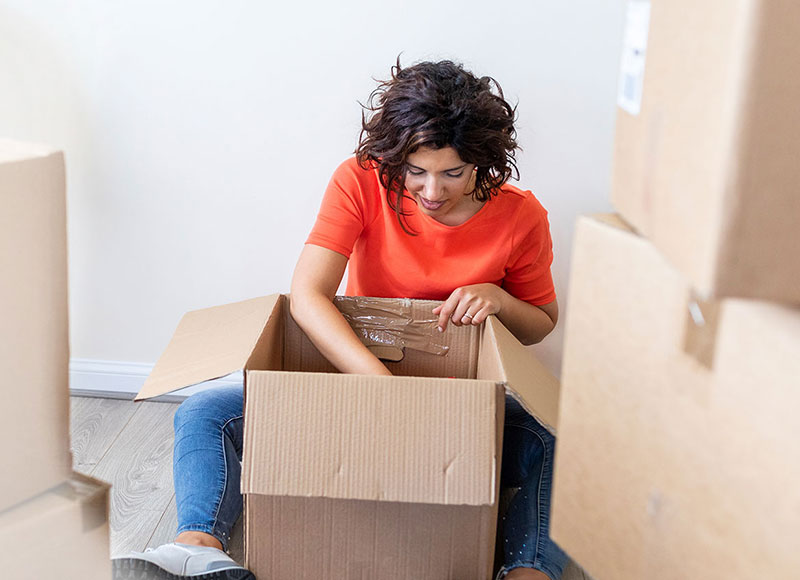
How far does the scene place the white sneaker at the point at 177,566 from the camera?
1.00 meters

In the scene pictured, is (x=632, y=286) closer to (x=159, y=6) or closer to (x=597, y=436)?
(x=597, y=436)

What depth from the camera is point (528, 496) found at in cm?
119

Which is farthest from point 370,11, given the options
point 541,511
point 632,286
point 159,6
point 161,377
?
point 632,286

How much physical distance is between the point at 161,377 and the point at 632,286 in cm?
65

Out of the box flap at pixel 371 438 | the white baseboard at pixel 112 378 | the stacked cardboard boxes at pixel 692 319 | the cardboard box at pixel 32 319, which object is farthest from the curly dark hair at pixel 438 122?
the white baseboard at pixel 112 378

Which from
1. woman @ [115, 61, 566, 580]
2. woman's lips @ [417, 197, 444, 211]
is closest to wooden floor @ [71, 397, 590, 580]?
woman @ [115, 61, 566, 580]

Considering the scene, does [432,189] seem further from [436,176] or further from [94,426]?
[94,426]

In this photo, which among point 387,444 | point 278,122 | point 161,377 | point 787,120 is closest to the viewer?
point 787,120

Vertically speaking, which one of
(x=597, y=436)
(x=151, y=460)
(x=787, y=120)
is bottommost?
(x=151, y=460)

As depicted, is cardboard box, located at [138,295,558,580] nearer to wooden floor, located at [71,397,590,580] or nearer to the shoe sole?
the shoe sole

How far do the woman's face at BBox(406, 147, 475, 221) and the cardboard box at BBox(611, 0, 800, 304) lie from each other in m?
0.66

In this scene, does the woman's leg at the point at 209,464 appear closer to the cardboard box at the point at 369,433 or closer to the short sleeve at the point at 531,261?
the cardboard box at the point at 369,433

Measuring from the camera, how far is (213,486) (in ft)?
3.93

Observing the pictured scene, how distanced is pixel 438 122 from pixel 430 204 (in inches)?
5.0
